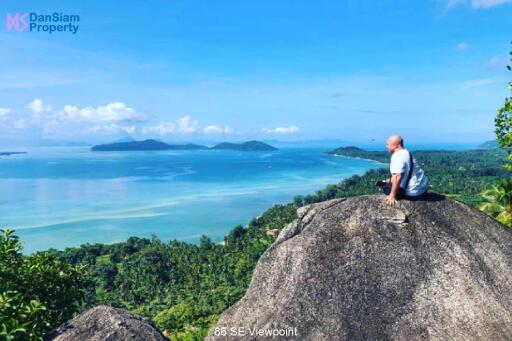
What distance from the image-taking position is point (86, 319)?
34.0 ft

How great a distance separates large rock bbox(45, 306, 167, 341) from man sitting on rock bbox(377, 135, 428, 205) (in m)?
6.74

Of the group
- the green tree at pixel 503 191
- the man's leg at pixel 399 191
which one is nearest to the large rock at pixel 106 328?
the man's leg at pixel 399 191

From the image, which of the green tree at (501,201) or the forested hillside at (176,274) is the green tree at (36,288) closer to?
the green tree at (501,201)

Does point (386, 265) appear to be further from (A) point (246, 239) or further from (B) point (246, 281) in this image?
(A) point (246, 239)

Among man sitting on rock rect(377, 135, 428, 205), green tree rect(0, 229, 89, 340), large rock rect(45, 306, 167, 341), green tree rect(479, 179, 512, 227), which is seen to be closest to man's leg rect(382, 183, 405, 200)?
man sitting on rock rect(377, 135, 428, 205)

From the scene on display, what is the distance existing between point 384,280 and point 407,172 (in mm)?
2604

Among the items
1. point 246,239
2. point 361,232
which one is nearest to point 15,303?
point 361,232

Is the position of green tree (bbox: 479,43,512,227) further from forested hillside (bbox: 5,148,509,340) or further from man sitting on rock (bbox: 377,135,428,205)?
forested hillside (bbox: 5,148,509,340)

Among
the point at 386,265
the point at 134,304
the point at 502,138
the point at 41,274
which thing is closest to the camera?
the point at 386,265

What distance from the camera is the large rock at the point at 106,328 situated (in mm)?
9913

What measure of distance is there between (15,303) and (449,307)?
33.0ft

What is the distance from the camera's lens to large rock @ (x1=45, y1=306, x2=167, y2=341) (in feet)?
32.5

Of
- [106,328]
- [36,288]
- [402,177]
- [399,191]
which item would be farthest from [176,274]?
[402,177]

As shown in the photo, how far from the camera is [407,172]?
10.0m
